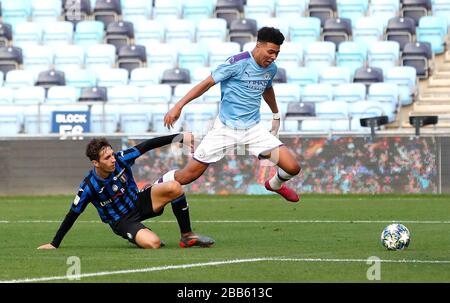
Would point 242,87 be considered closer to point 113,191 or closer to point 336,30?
point 113,191

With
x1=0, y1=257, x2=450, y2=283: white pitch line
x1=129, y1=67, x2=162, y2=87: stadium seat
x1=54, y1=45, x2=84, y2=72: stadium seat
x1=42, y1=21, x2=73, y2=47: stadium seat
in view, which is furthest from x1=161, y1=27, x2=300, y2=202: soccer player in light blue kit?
x1=42, y1=21, x2=73, y2=47: stadium seat

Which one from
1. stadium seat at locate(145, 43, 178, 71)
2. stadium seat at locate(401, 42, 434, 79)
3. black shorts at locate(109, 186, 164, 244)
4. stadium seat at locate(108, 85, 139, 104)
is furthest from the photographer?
stadium seat at locate(145, 43, 178, 71)

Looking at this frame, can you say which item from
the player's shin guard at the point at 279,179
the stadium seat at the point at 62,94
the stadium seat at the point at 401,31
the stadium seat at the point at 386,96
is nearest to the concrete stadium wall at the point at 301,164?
the stadium seat at the point at 386,96

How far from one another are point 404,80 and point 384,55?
4.05ft

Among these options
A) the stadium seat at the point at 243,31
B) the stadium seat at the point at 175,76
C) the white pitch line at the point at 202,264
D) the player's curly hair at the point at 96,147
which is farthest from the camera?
the stadium seat at the point at 243,31

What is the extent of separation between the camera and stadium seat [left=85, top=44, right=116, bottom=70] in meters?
28.4

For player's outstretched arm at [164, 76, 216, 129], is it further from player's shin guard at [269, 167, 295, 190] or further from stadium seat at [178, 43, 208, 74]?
stadium seat at [178, 43, 208, 74]

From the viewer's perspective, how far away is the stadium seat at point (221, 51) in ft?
89.9

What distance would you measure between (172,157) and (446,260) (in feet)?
45.8

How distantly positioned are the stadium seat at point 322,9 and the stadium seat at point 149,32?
12.1ft

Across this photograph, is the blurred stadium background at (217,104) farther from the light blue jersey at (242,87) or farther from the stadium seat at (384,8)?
the light blue jersey at (242,87)

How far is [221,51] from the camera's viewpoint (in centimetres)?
2756

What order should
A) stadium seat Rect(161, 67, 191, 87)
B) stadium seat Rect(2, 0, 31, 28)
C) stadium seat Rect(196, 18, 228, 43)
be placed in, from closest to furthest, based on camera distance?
stadium seat Rect(161, 67, 191, 87)
stadium seat Rect(196, 18, 228, 43)
stadium seat Rect(2, 0, 31, 28)

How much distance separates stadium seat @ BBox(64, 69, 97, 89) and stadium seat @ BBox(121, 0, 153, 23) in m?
2.84
